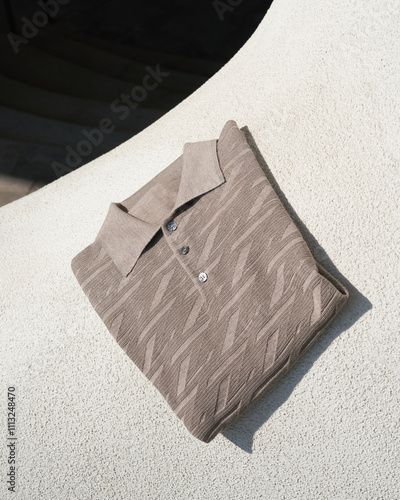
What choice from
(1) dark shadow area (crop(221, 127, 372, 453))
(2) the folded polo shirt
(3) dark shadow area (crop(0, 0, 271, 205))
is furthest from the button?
(3) dark shadow area (crop(0, 0, 271, 205))

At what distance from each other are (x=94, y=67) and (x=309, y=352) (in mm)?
2065

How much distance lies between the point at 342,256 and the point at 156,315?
0.93 feet

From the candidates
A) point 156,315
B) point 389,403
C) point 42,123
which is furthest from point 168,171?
point 42,123

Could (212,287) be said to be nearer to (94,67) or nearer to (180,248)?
(180,248)

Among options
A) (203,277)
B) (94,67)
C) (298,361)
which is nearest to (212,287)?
(203,277)

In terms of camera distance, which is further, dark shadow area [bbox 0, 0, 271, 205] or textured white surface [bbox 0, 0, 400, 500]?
dark shadow area [bbox 0, 0, 271, 205]

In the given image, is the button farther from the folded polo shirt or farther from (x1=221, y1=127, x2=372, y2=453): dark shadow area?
(x1=221, y1=127, x2=372, y2=453): dark shadow area

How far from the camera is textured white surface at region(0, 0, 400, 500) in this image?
955 millimetres

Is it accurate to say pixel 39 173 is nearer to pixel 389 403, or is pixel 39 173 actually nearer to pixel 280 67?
pixel 280 67

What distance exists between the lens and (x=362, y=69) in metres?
1.00

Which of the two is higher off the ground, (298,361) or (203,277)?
(203,277)

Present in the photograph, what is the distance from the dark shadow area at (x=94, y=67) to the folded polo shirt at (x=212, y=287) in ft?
4.35

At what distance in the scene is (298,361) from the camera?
0.97 metres

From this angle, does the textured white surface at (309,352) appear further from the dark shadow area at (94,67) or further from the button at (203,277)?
the dark shadow area at (94,67)
